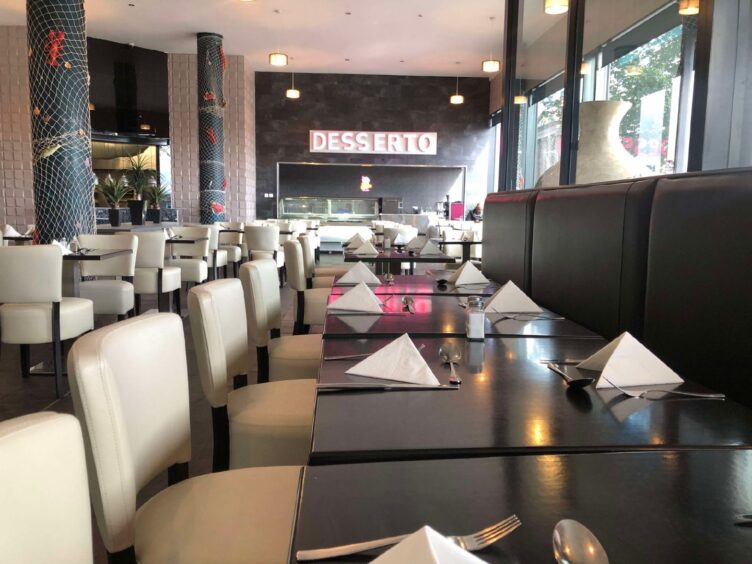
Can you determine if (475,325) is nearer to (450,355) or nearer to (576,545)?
(450,355)

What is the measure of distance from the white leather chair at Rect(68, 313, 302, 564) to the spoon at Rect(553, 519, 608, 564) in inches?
20.1

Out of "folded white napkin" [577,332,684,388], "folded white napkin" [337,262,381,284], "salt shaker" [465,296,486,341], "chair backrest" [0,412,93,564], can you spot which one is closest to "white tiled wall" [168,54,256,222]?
"folded white napkin" [337,262,381,284]

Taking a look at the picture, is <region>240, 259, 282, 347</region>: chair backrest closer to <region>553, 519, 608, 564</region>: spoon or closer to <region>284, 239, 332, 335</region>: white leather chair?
<region>284, 239, 332, 335</region>: white leather chair

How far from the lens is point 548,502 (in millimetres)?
725

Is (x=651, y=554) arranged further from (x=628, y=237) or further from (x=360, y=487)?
(x=628, y=237)

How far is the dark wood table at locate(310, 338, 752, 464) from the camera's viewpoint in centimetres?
90

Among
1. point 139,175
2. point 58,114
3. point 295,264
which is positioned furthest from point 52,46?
point 139,175

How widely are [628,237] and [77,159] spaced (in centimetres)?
464

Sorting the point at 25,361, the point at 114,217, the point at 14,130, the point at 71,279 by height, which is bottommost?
the point at 25,361

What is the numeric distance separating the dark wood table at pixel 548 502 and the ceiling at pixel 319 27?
8125 millimetres

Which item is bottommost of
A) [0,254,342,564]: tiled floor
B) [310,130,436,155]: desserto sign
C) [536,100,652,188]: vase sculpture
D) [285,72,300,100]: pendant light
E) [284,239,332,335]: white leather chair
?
[0,254,342,564]: tiled floor

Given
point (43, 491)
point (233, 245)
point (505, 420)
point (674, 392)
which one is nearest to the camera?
point (43, 491)

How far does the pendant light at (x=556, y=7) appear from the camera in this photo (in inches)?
131

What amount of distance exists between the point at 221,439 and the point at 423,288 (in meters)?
1.29
